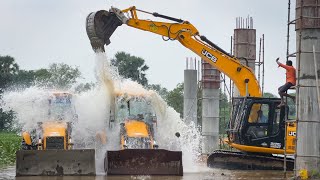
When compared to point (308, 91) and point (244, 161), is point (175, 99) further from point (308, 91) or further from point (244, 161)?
point (308, 91)

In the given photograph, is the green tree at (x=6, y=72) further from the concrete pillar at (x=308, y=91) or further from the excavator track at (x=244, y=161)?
the concrete pillar at (x=308, y=91)

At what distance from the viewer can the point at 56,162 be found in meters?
23.1

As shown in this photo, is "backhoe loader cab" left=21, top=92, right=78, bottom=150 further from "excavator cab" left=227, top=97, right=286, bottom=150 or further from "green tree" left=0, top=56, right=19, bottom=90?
"green tree" left=0, top=56, right=19, bottom=90

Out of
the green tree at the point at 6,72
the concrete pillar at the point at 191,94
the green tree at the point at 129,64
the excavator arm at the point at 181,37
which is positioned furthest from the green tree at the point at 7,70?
the excavator arm at the point at 181,37

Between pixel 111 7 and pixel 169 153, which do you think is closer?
pixel 169 153

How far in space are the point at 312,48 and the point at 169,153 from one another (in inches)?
192

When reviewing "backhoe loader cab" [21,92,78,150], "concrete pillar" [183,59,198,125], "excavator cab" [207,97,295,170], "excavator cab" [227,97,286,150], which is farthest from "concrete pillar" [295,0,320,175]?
"concrete pillar" [183,59,198,125]

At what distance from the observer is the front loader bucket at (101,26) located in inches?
1058

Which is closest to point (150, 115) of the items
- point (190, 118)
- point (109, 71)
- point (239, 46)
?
point (109, 71)

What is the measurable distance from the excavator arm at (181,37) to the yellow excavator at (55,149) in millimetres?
2439

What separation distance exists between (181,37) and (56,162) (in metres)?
7.27

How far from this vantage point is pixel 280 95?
977 inches

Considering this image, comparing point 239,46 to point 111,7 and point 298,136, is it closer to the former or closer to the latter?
point 111,7

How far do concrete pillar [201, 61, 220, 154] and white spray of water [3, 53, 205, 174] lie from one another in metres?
10.6
